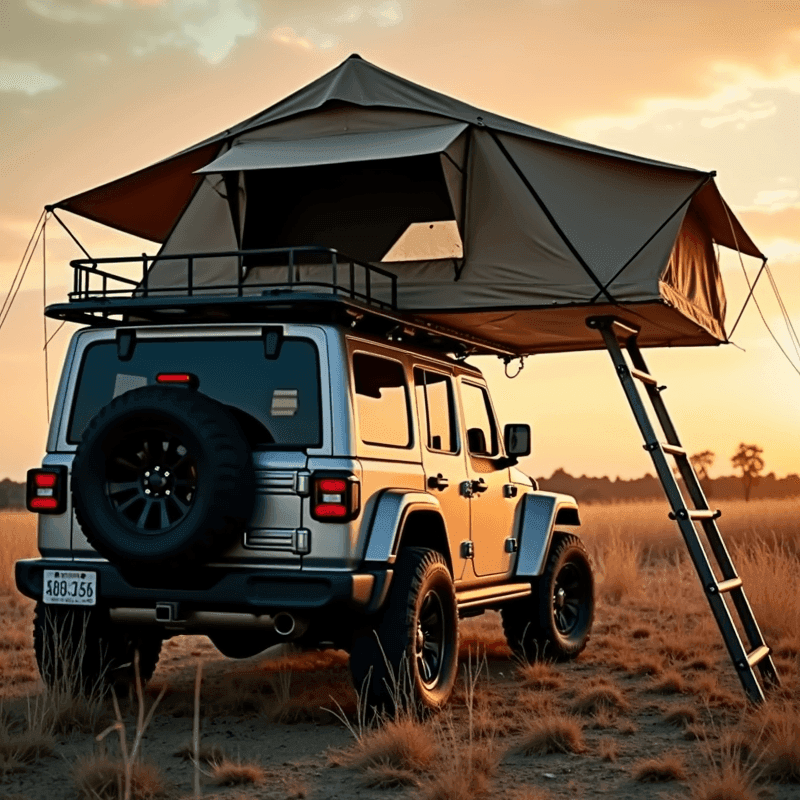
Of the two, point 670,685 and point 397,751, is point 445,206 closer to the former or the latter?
point 670,685

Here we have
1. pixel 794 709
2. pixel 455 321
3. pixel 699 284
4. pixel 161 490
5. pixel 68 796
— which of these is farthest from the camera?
A: pixel 699 284

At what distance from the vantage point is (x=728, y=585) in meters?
8.52

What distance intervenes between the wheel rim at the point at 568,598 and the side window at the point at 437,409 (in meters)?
2.08

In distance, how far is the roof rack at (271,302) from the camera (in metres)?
6.90

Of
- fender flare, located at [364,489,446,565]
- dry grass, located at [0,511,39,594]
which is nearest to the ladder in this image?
fender flare, located at [364,489,446,565]

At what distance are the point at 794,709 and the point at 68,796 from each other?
405 centimetres

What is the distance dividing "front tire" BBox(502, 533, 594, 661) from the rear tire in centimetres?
302

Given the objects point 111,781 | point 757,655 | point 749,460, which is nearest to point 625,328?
point 757,655

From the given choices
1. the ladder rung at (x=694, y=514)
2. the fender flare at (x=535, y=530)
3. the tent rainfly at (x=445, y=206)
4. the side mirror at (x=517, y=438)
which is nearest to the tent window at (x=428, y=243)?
the tent rainfly at (x=445, y=206)

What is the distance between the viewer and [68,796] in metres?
5.73

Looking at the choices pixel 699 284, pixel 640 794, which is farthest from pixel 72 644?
pixel 699 284

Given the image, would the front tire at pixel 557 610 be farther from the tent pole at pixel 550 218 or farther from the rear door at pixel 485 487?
the tent pole at pixel 550 218

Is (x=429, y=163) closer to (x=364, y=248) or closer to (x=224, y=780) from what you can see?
(x=364, y=248)

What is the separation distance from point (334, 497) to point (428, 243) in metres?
2.81
